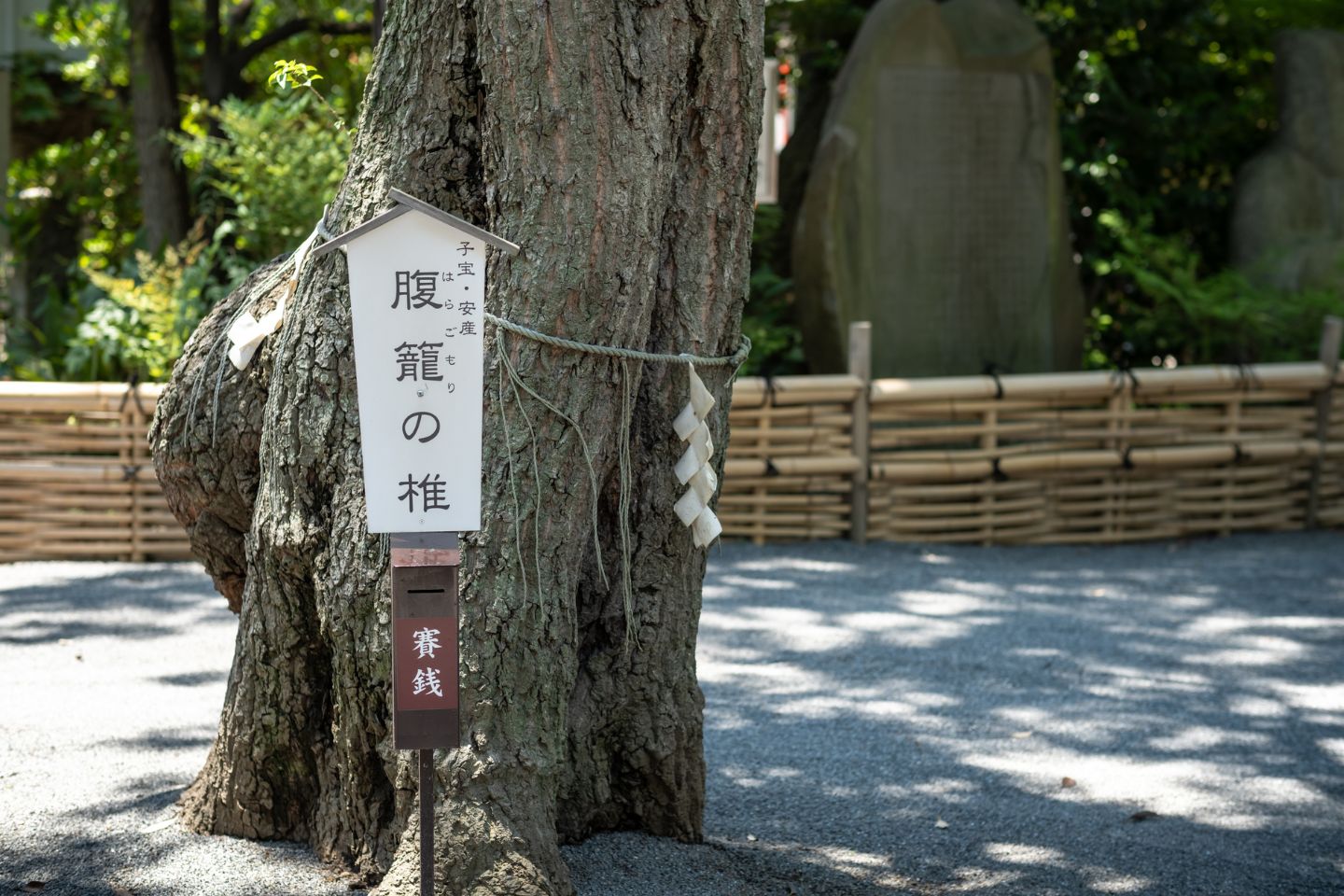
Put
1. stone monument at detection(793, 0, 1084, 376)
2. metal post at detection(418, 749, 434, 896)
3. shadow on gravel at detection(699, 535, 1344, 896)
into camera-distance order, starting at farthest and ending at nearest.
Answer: stone monument at detection(793, 0, 1084, 376), shadow on gravel at detection(699, 535, 1344, 896), metal post at detection(418, 749, 434, 896)

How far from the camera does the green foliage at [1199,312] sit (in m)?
8.16

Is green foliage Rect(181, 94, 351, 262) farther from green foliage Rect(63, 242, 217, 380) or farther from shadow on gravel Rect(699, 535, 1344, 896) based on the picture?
shadow on gravel Rect(699, 535, 1344, 896)

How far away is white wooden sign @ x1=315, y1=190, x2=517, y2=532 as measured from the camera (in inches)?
92.4

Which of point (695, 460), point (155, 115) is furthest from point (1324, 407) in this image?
point (155, 115)

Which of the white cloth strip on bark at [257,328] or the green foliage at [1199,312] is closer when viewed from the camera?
the white cloth strip on bark at [257,328]

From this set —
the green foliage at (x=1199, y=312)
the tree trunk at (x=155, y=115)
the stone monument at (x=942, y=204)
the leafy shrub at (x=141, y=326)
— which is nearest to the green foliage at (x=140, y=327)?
the leafy shrub at (x=141, y=326)

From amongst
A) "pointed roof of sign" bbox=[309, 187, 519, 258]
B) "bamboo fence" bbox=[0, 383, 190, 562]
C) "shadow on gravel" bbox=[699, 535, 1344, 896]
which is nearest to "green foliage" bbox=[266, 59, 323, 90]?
"pointed roof of sign" bbox=[309, 187, 519, 258]

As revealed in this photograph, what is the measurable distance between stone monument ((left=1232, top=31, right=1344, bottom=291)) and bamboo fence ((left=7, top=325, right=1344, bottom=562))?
2062mm

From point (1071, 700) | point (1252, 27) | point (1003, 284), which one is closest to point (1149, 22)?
point (1252, 27)

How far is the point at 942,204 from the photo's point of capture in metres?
7.96

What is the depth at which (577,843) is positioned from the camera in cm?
311

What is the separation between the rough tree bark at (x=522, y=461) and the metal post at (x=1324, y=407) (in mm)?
5498

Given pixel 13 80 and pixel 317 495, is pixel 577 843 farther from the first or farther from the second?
pixel 13 80

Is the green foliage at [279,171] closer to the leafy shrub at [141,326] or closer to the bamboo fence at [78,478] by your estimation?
the leafy shrub at [141,326]
